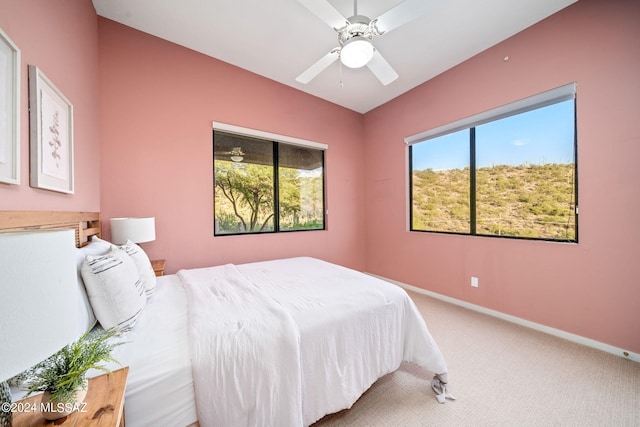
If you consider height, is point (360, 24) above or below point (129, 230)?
above

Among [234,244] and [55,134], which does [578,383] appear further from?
[55,134]

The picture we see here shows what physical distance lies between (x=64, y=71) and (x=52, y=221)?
3.31 ft

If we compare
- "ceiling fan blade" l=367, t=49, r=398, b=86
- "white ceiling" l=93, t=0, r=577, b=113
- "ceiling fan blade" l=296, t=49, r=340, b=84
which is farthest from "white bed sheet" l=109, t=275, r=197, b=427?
"white ceiling" l=93, t=0, r=577, b=113

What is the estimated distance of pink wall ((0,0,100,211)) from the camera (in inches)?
40.7

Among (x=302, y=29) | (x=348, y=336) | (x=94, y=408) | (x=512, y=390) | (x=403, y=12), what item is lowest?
(x=512, y=390)

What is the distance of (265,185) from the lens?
330 cm

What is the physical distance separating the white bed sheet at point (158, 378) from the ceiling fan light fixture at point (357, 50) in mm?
2099

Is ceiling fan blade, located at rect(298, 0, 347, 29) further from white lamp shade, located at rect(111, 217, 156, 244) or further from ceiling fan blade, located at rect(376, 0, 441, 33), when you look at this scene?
white lamp shade, located at rect(111, 217, 156, 244)

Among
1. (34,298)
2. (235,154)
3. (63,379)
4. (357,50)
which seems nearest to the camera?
(34,298)

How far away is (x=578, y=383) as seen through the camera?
159cm

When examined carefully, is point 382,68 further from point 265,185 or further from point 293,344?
point 293,344

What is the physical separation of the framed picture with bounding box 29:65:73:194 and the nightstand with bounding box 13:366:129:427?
100cm

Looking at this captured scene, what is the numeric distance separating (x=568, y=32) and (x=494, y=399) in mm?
3123

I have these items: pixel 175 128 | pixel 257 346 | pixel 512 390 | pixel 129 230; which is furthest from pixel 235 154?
pixel 512 390
